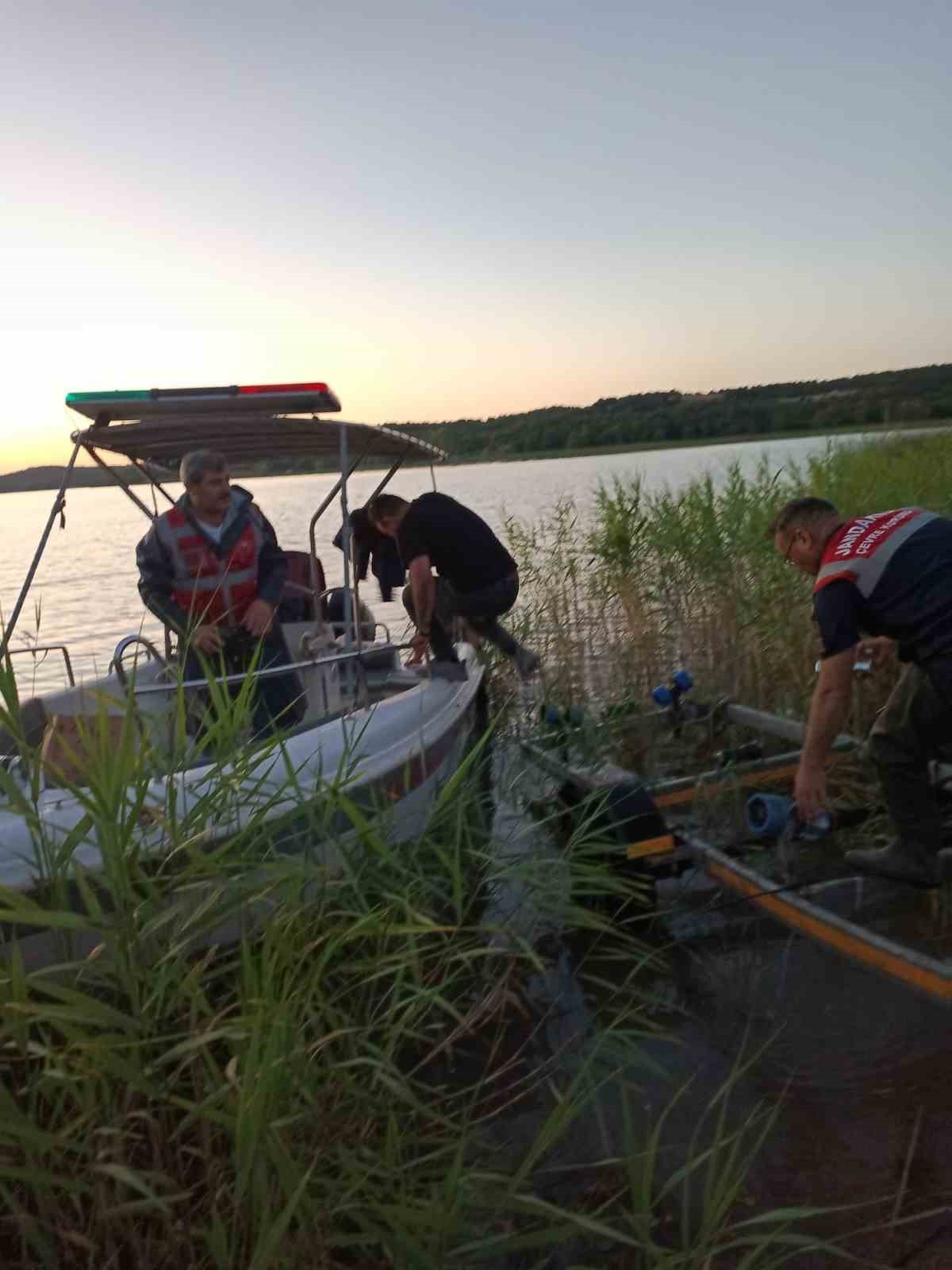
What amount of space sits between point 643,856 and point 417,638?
215 cm

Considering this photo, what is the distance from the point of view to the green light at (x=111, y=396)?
4477 millimetres

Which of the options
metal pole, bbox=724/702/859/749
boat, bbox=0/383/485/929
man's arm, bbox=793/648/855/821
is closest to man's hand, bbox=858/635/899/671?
metal pole, bbox=724/702/859/749

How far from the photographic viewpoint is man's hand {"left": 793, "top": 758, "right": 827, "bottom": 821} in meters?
3.52

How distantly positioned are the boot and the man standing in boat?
2788 millimetres

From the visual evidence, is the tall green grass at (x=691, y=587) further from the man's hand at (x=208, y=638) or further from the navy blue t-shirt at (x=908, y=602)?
the man's hand at (x=208, y=638)

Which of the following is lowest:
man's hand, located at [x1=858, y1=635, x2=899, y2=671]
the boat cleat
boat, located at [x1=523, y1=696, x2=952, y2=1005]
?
boat, located at [x1=523, y1=696, x2=952, y2=1005]

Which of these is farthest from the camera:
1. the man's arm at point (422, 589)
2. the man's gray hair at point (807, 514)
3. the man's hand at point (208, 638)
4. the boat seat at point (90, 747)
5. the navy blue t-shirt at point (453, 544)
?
the navy blue t-shirt at point (453, 544)

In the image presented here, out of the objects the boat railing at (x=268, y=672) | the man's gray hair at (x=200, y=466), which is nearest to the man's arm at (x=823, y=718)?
the boat railing at (x=268, y=672)

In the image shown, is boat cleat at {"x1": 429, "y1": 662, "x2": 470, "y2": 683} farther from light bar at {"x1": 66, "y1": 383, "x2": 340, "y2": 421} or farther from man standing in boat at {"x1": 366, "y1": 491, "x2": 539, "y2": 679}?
light bar at {"x1": 66, "y1": 383, "x2": 340, "y2": 421}

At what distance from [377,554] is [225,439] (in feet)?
6.76

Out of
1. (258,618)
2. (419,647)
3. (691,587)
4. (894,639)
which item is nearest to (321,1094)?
(894,639)

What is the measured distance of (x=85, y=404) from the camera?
456 cm

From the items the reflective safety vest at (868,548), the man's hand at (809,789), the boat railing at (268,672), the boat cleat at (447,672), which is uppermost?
the reflective safety vest at (868,548)

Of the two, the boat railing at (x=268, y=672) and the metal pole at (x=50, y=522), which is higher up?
the metal pole at (x=50, y=522)
